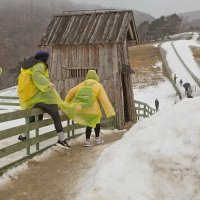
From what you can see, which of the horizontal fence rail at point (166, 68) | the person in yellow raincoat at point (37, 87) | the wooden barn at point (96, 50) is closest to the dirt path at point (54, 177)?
the person in yellow raincoat at point (37, 87)

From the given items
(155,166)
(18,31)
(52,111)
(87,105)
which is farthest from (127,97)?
(18,31)

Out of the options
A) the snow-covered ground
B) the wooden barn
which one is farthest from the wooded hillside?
the snow-covered ground

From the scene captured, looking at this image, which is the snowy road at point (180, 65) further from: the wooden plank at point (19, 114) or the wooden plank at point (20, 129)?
the wooden plank at point (19, 114)

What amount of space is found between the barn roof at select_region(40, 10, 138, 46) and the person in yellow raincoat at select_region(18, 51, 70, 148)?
350 inches

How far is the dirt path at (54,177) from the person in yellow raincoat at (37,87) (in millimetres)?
799

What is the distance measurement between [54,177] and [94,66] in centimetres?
1141

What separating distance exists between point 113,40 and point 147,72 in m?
38.6

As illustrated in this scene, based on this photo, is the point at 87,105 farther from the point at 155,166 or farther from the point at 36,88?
the point at 155,166

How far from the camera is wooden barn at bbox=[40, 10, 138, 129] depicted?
1803cm

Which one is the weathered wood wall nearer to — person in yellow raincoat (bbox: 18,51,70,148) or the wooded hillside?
person in yellow raincoat (bbox: 18,51,70,148)

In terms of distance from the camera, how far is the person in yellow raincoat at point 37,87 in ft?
29.3

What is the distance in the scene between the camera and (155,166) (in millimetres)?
5922

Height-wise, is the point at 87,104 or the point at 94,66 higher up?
the point at 94,66

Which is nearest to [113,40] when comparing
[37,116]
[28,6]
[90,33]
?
[90,33]
